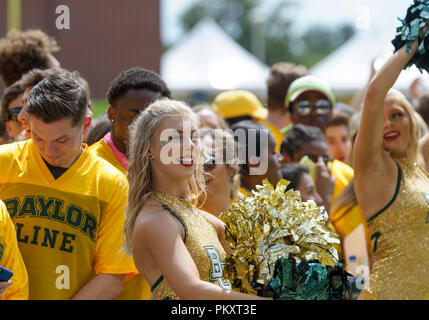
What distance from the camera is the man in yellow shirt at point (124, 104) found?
355 cm

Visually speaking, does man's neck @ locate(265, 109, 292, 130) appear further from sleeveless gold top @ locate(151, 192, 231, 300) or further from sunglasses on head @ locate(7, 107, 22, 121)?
sleeveless gold top @ locate(151, 192, 231, 300)

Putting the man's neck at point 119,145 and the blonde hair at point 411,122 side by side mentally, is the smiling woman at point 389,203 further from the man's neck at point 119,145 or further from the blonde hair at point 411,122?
the man's neck at point 119,145

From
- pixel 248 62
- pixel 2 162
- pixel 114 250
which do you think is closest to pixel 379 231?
pixel 114 250

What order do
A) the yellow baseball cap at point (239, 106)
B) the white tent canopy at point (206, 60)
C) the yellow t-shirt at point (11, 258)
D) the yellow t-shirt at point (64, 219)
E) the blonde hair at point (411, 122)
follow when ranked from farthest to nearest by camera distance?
the white tent canopy at point (206, 60) → the yellow baseball cap at point (239, 106) → the blonde hair at point (411, 122) → the yellow t-shirt at point (64, 219) → the yellow t-shirt at point (11, 258)

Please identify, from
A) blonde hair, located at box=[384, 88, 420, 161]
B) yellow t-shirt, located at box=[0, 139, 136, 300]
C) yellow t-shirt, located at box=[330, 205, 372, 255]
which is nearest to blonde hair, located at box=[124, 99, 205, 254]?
yellow t-shirt, located at box=[0, 139, 136, 300]

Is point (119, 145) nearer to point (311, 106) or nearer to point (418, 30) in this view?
point (418, 30)

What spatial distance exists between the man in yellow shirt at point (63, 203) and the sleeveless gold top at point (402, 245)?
1205 mm

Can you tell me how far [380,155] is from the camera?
138 inches

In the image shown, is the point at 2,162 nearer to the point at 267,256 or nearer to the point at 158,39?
the point at 267,256

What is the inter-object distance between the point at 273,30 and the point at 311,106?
6965 centimetres

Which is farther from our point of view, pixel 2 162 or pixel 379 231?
pixel 379 231

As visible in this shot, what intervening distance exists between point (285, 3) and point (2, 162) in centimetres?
7295

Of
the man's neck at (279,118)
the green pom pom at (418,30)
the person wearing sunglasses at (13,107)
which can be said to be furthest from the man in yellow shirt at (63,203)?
the man's neck at (279,118)

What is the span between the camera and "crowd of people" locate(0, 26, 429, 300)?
8.79 feet
